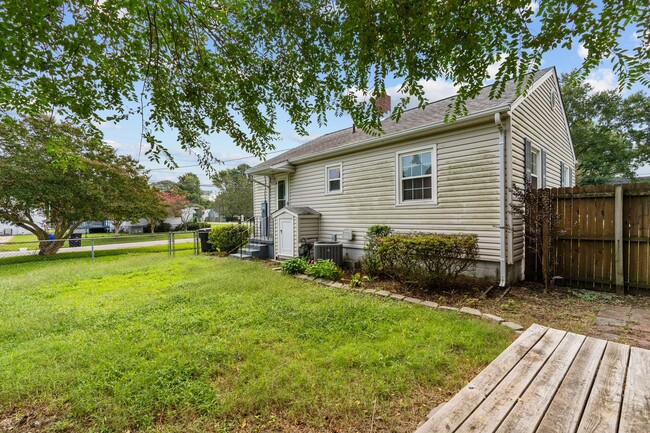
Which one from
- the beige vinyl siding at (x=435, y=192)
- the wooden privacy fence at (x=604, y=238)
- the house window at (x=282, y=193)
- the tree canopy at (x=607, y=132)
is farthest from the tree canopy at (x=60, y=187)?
the tree canopy at (x=607, y=132)

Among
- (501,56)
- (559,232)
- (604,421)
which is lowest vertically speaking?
(604,421)

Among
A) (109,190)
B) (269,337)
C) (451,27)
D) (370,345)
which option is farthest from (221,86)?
(109,190)

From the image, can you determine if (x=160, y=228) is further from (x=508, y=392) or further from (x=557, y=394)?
(x=557, y=394)

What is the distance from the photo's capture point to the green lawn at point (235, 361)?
2.23 meters

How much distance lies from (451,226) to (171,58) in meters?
6.07

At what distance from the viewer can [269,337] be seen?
3.50 m

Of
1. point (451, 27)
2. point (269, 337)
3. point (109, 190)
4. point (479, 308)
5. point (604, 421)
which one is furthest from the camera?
point (109, 190)

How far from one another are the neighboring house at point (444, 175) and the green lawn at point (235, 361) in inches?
112

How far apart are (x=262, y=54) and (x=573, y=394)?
358 centimetres

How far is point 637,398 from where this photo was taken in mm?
1453

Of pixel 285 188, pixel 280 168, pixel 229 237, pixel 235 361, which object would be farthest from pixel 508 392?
pixel 229 237

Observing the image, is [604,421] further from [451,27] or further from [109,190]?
[109,190]

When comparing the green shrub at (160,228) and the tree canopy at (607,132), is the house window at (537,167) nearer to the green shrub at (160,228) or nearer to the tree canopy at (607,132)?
the tree canopy at (607,132)

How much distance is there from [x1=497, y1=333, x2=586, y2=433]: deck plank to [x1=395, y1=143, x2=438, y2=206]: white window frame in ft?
16.7
